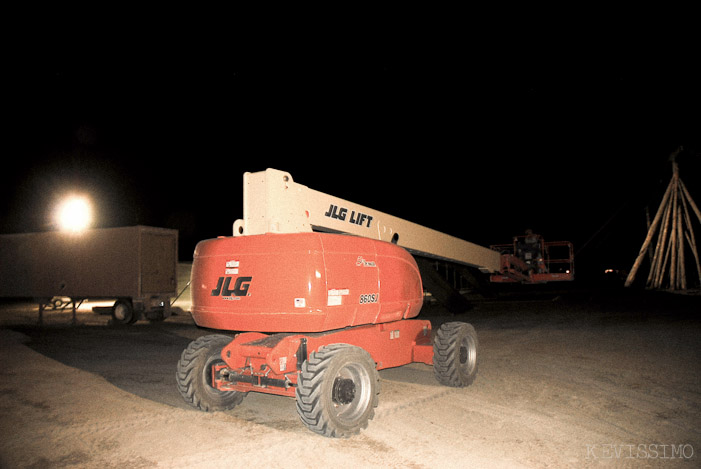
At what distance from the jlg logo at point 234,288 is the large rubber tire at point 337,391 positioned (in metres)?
1.17

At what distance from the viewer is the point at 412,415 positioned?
631 centimetres

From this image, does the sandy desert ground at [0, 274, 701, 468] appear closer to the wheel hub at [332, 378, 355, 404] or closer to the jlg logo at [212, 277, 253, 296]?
the wheel hub at [332, 378, 355, 404]

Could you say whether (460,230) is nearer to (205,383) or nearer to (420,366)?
(420,366)

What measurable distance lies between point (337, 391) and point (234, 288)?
173cm

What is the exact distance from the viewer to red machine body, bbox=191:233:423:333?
561 centimetres

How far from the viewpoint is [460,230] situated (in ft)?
154

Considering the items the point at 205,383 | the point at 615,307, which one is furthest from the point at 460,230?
the point at 205,383

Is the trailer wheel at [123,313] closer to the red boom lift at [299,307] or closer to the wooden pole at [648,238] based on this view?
the red boom lift at [299,307]

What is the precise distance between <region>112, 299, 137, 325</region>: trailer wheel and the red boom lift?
13203 mm

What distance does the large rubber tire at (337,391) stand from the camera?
523cm

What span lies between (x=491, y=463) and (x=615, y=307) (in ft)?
54.6

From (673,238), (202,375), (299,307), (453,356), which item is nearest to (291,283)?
(299,307)

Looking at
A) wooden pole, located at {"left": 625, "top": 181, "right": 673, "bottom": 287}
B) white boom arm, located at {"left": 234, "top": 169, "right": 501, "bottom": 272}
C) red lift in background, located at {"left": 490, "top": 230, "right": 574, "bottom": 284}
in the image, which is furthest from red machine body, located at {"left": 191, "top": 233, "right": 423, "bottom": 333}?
wooden pole, located at {"left": 625, "top": 181, "right": 673, "bottom": 287}

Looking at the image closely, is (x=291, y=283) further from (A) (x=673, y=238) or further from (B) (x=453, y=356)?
(A) (x=673, y=238)
